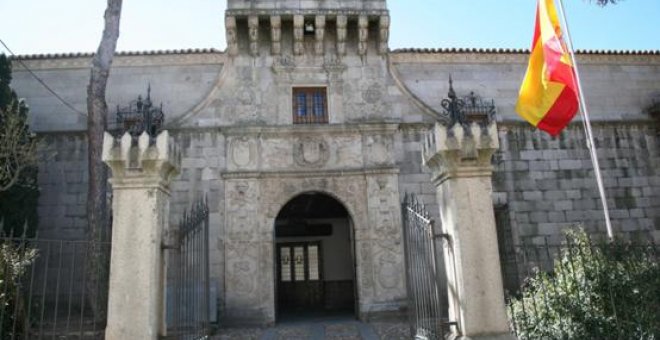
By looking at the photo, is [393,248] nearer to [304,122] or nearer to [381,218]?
[381,218]

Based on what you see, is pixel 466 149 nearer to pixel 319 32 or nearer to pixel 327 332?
Result: pixel 327 332

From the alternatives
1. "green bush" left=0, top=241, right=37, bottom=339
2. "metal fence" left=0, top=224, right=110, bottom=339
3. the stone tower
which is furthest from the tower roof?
"green bush" left=0, top=241, right=37, bottom=339

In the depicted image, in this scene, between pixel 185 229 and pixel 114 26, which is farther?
pixel 114 26

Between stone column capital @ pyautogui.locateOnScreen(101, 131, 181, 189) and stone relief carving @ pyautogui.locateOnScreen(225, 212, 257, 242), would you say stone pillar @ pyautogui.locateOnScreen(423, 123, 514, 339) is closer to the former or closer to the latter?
stone column capital @ pyautogui.locateOnScreen(101, 131, 181, 189)

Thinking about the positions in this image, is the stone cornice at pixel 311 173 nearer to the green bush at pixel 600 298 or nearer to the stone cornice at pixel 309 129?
the stone cornice at pixel 309 129

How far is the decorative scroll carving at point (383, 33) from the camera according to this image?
42.4 ft

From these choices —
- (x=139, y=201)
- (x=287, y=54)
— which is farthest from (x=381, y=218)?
(x=139, y=201)

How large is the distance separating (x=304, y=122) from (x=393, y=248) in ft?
12.6

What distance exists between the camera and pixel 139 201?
Result: 6.21 m

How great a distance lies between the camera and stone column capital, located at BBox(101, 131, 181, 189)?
244 inches

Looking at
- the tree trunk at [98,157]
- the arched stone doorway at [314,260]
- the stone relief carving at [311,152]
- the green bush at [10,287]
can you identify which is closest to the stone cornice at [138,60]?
the tree trunk at [98,157]

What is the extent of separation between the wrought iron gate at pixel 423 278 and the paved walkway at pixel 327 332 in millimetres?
1853

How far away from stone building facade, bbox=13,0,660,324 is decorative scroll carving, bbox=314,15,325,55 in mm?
31

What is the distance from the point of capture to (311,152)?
484 inches
